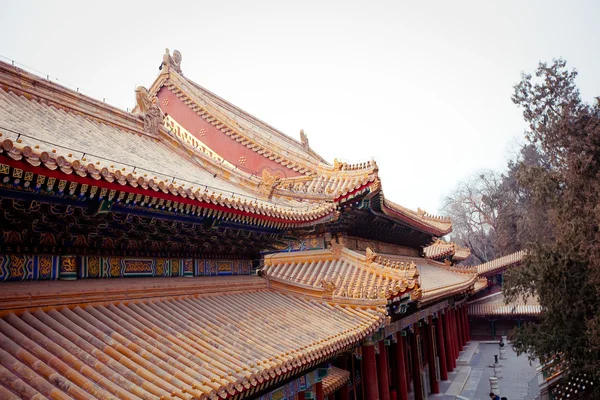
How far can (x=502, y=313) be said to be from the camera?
89.1 ft

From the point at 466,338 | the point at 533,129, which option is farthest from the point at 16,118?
the point at 466,338

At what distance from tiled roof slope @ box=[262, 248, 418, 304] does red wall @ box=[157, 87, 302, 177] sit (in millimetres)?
→ 2550

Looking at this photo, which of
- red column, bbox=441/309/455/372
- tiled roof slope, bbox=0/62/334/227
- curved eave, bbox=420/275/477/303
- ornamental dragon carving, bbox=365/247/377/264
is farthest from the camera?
red column, bbox=441/309/455/372

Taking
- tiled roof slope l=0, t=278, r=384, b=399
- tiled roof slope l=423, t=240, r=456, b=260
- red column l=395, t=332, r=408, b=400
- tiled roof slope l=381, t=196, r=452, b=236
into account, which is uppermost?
tiled roof slope l=381, t=196, r=452, b=236

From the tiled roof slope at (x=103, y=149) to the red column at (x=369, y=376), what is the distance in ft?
10.8

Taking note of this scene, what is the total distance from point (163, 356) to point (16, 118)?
3916 mm

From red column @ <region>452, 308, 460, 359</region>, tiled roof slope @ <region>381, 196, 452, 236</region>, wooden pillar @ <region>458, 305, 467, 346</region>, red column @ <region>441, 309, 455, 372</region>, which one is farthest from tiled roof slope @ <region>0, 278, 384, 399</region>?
wooden pillar @ <region>458, 305, 467, 346</region>

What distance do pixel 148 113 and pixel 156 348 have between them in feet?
21.8

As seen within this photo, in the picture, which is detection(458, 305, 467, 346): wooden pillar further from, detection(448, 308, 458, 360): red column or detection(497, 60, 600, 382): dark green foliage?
detection(497, 60, 600, 382): dark green foliage

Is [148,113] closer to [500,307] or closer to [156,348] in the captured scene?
[156,348]

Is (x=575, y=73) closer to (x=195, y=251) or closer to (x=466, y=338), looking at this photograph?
(x=466, y=338)

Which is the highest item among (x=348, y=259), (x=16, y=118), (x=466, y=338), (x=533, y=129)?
(x=533, y=129)

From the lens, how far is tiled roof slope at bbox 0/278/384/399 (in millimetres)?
3773

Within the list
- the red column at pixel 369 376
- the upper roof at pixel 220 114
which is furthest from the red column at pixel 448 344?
the red column at pixel 369 376
